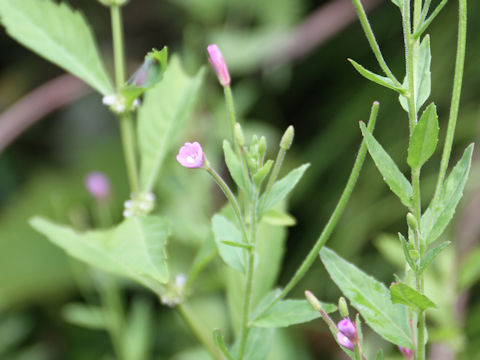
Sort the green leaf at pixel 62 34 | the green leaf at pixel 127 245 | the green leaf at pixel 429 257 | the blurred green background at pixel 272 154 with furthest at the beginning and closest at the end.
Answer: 1. the blurred green background at pixel 272 154
2. the green leaf at pixel 62 34
3. the green leaf at pixel 127 245
4. the green leaf at pixel 429 257

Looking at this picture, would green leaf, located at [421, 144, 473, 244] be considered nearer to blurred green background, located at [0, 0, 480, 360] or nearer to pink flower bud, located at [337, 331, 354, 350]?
pink flower bud, located at [337, 331, 354, 350]

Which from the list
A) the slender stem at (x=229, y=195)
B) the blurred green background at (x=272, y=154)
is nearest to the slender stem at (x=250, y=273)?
the slender stem at (x=229, y=195)

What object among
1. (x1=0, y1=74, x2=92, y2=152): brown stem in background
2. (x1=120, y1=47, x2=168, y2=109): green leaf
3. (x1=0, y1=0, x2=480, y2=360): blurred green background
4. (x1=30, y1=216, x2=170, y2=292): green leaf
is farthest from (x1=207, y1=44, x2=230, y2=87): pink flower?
(x1=0, y1=74, x2=92, y2=152): brown stem in background

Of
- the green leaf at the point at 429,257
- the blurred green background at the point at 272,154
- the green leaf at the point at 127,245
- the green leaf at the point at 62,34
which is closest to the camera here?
the green leaf at the point at 429,257

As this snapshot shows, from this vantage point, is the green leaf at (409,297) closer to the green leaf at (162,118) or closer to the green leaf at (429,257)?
the green leaf at (429,257)

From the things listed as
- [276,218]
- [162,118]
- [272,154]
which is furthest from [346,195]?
[272,154]

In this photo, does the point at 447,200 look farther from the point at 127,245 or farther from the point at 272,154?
the point at 272,154

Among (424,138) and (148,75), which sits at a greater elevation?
(148,75)
